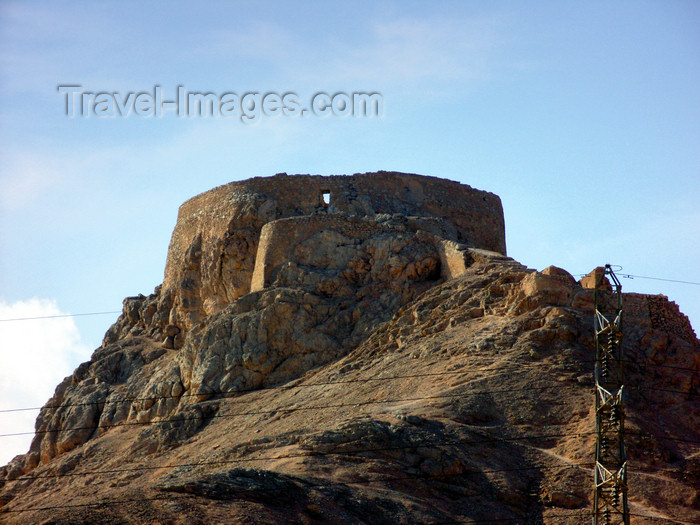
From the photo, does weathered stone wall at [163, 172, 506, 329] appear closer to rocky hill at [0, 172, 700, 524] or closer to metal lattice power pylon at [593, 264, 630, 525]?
rocky hill at [0, 172, 700, 524]

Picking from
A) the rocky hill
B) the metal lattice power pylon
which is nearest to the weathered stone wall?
the rocky hill

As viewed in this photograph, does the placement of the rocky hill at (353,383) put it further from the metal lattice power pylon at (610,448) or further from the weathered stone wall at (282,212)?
the metal lattice power pylon at (610,448)

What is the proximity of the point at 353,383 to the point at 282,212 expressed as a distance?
8.86m

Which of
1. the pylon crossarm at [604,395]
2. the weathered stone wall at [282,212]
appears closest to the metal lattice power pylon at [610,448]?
the pylon crossarm at [604,395]

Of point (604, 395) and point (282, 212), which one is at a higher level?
point (282, 212)

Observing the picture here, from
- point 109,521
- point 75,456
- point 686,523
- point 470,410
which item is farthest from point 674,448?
point 75,456

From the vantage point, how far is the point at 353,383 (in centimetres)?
2698

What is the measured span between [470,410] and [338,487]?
4.42m

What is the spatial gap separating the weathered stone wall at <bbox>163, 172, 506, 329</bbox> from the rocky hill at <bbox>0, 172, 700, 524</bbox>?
71mm

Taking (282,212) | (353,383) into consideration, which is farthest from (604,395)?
(282,212)

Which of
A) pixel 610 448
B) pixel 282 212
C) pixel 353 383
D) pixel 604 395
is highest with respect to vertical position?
pixel 282 212

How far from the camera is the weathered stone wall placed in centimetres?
3422

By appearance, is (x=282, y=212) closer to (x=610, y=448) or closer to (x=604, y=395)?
(x=604, y=395)

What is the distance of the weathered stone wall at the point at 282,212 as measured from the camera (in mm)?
34219
